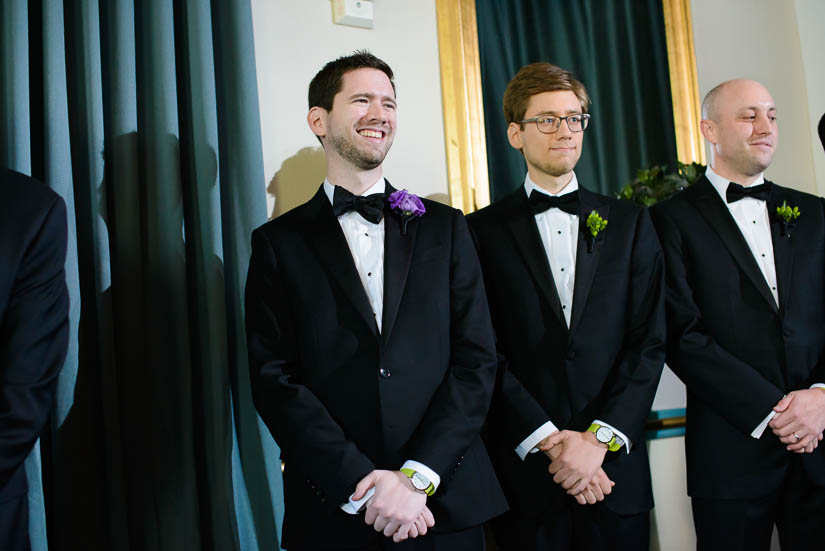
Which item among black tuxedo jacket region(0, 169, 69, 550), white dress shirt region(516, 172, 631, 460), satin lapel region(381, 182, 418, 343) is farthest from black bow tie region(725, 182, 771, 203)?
black tuxedo jacket region(0, 169, 69, 550)

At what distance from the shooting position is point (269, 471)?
2836 millimetres

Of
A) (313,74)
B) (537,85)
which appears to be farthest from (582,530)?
(313,74)

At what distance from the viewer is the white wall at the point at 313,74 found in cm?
314

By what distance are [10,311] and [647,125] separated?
325 centimetres

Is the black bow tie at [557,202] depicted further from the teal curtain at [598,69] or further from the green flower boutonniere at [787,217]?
the teal curtain at [598,69]

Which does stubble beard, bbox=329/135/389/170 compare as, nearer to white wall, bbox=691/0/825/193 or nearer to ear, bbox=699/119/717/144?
ear, bbox=699/119/717/144

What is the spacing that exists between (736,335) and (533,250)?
749mm

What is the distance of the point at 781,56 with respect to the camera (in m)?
4.40

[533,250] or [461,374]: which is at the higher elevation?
[533,250]

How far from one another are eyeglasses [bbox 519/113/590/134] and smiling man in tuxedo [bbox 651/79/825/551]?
44 centimetres

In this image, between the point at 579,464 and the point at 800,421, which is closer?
the point at 579,464

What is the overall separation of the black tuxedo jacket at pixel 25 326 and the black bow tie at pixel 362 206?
2.62ft

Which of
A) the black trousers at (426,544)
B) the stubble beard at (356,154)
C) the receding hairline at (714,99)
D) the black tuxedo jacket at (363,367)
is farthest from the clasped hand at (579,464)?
the receding hairline at (714,99)

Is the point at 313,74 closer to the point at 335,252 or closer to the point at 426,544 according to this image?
the point at 335,252
